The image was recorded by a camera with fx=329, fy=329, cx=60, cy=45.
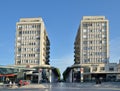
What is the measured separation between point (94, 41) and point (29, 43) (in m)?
33.0

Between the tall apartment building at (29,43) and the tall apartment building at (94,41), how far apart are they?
2092 cm

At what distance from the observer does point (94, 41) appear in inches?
6560

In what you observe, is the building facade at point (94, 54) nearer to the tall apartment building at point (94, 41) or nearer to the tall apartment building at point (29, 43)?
the tall apartment building at point (94, 41)

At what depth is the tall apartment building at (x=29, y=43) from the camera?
543 ft

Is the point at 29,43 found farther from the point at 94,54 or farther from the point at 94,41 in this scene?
the point at 94,54

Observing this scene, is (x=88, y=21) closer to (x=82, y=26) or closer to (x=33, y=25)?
(x=82, y=26)

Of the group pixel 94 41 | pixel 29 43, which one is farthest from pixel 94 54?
pixel 29 43

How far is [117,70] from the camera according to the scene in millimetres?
162750

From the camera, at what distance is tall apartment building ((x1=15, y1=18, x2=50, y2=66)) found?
16550cm

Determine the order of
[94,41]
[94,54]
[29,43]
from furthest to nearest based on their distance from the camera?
[29,43] → [94,41] → [94,54]

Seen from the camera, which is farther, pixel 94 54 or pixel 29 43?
pixel 29 43

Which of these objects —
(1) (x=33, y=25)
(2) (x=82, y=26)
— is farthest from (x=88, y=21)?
(1) (x=33, y=25)

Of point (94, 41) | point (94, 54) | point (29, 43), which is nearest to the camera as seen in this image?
point (94, 54)

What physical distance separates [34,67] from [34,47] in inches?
419
